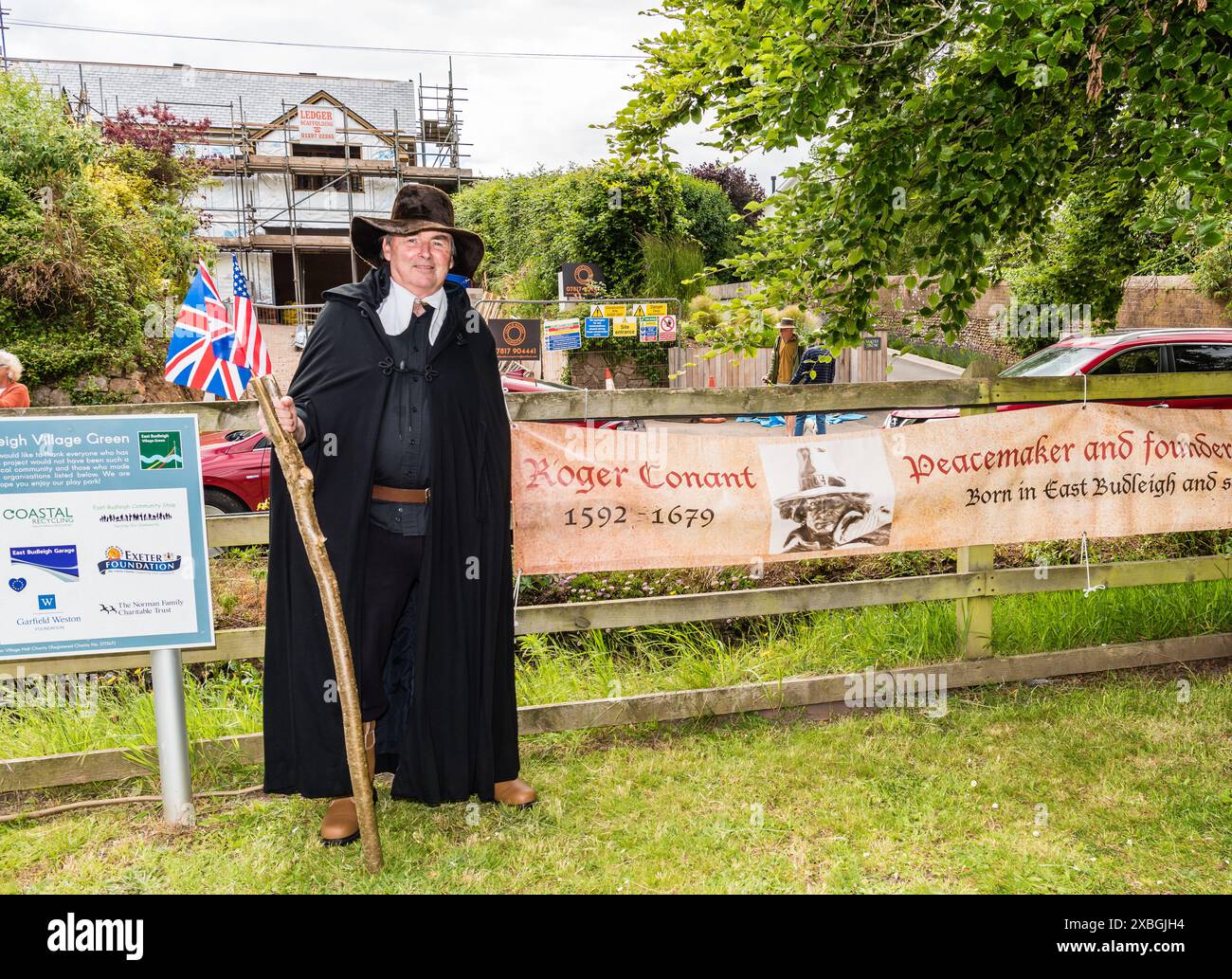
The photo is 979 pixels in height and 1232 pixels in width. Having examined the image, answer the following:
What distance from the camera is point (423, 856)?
139 inches

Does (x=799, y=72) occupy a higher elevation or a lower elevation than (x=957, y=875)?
higher

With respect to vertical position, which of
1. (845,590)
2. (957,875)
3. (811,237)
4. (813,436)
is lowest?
(957,875)

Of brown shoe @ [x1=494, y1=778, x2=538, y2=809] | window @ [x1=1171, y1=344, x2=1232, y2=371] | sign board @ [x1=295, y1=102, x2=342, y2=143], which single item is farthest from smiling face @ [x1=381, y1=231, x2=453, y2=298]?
sign board @ [x1=295, y1=102, x2=342, y2=143]

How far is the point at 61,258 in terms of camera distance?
13.9 meters

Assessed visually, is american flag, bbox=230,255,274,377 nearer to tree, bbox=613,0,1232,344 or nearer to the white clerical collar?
the white clerical collar

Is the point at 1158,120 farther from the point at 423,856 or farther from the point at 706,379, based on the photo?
the point at 706,379

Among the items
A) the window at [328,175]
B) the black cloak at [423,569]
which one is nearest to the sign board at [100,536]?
the black cloak at [423,569]

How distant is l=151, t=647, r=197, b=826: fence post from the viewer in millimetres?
3770

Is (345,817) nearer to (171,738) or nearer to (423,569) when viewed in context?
(171,738)

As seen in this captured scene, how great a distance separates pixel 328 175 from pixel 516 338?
1171 inches

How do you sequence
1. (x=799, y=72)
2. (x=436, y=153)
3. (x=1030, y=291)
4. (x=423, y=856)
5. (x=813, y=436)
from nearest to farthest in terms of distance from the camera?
(x=423, y=856) → (x=799, y=72) → (x=813, y=436) → (x=1030, y=291) → (x=436, y=153)

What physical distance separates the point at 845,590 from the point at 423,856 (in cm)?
240
